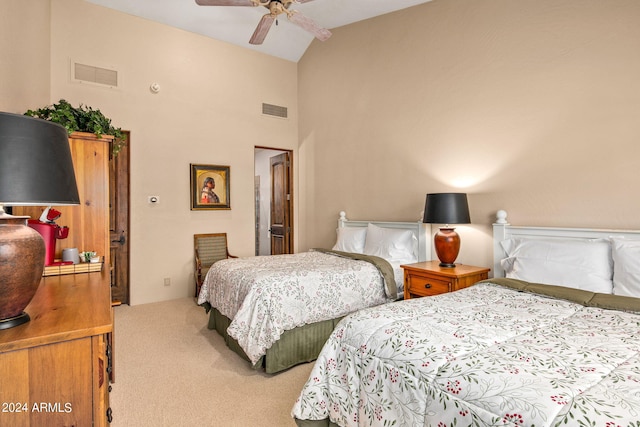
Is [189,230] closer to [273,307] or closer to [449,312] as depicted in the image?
[273,307]

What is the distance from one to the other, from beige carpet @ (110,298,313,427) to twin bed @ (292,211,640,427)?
0.70 metres

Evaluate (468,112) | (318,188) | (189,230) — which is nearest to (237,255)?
(189,230)

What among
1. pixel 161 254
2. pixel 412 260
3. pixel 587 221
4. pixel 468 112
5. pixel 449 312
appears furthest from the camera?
pixel 161 254

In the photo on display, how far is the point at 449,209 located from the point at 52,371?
122 inches

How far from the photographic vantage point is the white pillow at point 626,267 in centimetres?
221

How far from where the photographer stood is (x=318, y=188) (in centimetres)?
568

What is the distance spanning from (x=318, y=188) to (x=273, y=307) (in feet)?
10.5

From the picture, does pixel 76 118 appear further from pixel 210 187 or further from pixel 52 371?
pixel 210 187

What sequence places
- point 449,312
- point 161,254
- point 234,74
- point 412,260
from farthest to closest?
point 234,74
point 161,254
point 412,260
point 449,312

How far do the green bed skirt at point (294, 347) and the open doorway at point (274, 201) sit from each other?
10.1ft

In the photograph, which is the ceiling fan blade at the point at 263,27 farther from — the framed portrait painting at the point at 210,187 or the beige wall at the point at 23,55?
the framed portrait painting at the point at 210,187

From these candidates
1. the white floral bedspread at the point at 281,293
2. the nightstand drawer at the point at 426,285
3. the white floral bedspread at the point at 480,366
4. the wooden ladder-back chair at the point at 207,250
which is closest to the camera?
the white floral bedspread at the point at 480,366

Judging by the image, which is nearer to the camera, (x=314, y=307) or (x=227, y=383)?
(x=227, y=383)

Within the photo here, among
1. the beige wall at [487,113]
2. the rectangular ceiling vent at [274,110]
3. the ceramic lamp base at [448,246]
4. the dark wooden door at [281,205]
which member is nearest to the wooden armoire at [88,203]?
the ceramic lamp base at [448,246]
